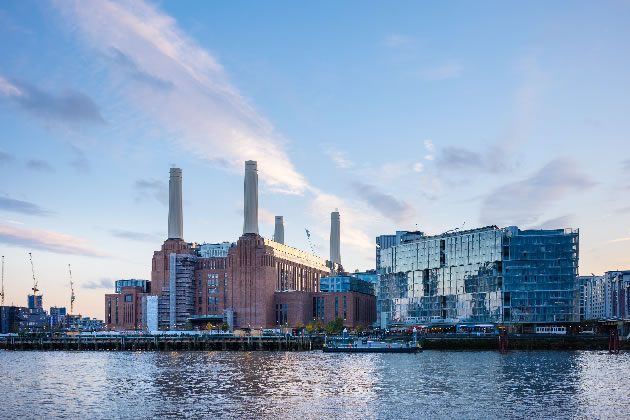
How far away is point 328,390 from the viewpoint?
90.1 m

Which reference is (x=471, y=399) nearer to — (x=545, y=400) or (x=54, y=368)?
(x=545, y=400)

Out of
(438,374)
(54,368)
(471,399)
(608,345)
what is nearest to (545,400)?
(471,399)

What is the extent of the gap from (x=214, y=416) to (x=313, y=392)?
21.5 meters

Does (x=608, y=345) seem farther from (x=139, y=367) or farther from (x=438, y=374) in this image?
(x=139, y=367)

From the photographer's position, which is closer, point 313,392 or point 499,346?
point 313,392

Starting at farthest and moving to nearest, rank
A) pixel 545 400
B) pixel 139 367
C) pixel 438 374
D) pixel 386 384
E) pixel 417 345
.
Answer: pixel 417 345
pixel 139 367
pixel 438 374
pixel 386 384
pixel 545 400

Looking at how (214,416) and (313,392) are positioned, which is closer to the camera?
(214,416)

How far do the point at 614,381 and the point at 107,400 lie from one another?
64272 mm

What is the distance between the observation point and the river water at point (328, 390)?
72188 mm

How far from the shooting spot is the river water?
72.2 metres

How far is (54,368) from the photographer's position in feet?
457

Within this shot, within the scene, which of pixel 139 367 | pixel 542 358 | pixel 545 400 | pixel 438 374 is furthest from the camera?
pixel 542 358

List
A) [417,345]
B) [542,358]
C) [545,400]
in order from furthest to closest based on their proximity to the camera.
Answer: [417,345] < [542,358] < [545,400]

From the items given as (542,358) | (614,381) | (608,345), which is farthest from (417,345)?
(614,381)
